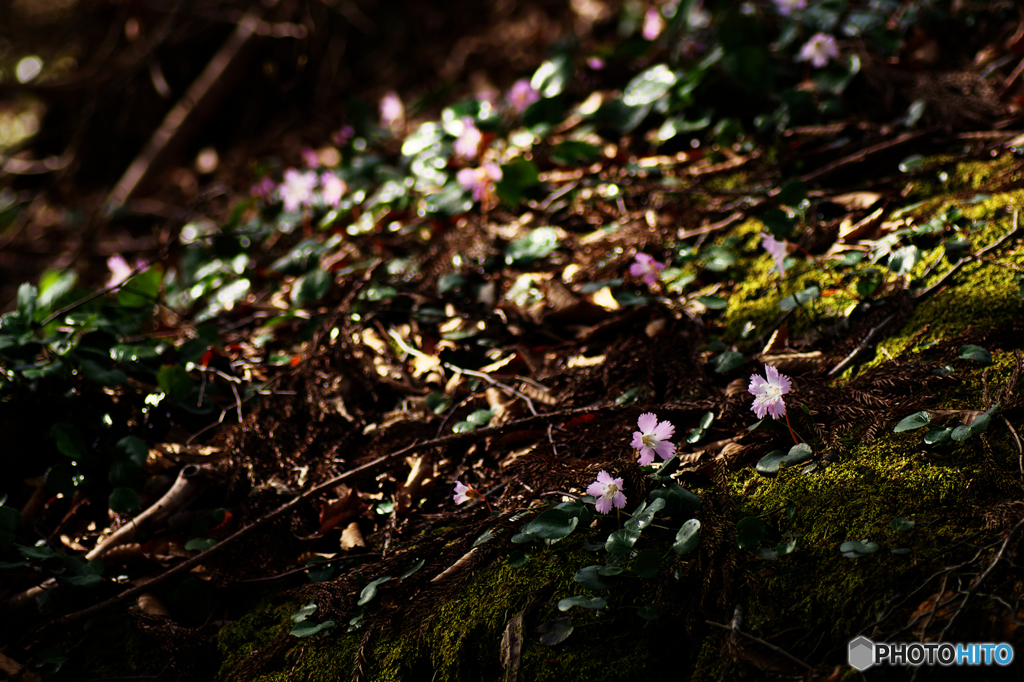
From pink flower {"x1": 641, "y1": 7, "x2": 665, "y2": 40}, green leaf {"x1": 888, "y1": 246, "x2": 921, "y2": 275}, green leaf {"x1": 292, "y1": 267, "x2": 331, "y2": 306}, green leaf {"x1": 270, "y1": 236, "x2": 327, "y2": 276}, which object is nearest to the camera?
green leaf {"x1": 888, "y1": 246, "x2": 921, "y2": 275}

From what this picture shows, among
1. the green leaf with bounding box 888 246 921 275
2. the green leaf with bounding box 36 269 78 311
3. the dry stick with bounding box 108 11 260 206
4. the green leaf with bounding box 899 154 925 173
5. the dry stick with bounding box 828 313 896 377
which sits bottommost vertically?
the dry stick with bounding box 828 313 896 377

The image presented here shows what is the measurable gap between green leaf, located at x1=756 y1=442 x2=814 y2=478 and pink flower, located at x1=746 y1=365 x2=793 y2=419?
89mm

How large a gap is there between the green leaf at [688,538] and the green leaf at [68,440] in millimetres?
1526

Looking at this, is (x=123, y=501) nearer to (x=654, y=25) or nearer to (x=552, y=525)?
(x=552, y=525)

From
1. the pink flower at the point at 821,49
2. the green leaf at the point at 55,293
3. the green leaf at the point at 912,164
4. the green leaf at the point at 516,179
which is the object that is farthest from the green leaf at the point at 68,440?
the pink flower at the point at 821,49

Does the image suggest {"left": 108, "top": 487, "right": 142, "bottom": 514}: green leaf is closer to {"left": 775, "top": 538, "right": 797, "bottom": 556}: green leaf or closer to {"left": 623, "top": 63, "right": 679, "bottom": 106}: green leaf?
{"left": 775, "top": 538, "right": 797, "bottom": 556}: green leaf

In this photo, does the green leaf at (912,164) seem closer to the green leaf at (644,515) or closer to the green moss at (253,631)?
the green leaf at (644,515)

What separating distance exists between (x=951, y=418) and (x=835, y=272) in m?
0.69

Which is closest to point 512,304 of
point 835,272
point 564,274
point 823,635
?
point 564,274

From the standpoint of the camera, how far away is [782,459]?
125 cm

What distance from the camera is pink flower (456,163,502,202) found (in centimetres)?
266

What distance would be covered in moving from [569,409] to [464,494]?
336mm

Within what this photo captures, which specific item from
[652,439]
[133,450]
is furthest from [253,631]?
[652,439]

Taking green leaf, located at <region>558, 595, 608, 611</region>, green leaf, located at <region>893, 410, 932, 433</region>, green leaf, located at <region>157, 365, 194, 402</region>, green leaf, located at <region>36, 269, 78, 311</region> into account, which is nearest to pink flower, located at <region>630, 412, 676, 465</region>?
green leaf, located at <region>558, 595, 608, 611</region>
